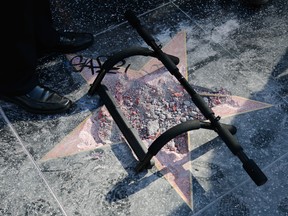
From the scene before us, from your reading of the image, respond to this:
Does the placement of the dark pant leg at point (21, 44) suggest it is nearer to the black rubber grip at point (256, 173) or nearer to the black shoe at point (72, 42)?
the black shoe at point (72, 42)

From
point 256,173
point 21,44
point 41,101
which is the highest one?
point 21,44

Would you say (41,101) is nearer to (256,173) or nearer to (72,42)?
(72,42)

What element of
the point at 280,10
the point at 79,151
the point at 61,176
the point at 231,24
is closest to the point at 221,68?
the point at 231,24

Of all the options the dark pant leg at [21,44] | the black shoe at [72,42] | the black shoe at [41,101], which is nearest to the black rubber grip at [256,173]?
the black shoe at [41,101]

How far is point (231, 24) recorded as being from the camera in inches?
118

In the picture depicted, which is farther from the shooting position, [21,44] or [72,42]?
[72,42]

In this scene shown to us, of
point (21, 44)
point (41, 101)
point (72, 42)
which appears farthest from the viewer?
point (72, 42)

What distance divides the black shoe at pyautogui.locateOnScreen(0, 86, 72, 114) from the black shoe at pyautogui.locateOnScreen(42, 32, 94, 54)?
1.38 ft

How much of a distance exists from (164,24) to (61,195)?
155 cm

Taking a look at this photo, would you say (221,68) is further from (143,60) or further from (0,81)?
(0,81)

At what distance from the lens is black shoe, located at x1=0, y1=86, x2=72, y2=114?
92.3 inches

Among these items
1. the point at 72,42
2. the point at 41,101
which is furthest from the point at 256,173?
the point at 72,42

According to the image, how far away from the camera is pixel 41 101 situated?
92.6 inches

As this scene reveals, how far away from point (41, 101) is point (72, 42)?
0.55 m
